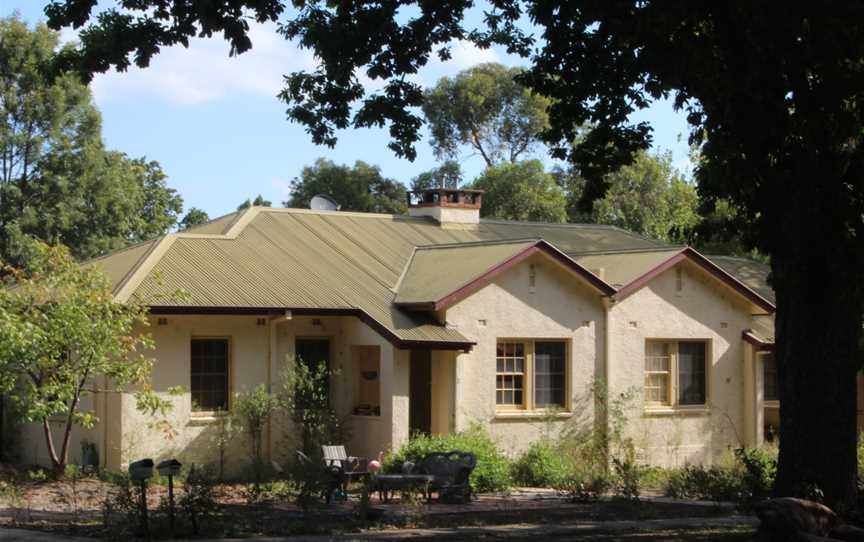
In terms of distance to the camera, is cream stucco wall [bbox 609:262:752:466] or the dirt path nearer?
the dirt path

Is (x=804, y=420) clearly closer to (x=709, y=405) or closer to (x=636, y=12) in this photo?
(x=636, y=12)

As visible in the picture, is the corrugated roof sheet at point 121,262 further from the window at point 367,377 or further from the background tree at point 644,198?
the background tree at point 644,198

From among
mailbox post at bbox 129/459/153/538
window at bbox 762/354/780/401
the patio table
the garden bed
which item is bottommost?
the garden bed

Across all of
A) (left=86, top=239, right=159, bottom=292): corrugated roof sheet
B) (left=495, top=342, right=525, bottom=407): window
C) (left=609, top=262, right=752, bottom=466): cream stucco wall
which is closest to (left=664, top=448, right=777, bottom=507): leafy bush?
(left=495, top=342, right=525, bottom=407): window

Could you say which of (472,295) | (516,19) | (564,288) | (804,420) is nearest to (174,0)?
(516,19)

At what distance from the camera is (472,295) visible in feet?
80.5

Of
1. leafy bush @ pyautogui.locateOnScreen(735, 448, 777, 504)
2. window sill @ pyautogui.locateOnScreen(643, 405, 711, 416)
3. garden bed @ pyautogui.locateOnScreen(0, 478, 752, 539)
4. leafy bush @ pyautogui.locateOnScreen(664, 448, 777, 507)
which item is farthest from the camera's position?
window sill @ pyautogui.locateOnScreen(643, 405, 711, 416)

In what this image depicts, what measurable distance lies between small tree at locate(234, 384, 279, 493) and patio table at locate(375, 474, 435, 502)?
421cm

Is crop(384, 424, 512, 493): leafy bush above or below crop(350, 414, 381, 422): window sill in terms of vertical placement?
below

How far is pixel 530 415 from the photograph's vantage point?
82.0 ft

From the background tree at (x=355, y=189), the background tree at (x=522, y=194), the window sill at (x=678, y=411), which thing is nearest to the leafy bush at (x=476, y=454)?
the window sill at (x=678, y=411)

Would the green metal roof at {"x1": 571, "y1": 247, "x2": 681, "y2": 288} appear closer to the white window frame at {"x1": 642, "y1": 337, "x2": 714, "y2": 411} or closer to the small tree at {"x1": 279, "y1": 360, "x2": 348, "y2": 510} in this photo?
the white window frame at {"x1": 642, "y1": 337, "x2": 714, "y2": 411}

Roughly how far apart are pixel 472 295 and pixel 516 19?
812 cm

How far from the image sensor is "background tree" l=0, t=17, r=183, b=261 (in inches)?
1485
